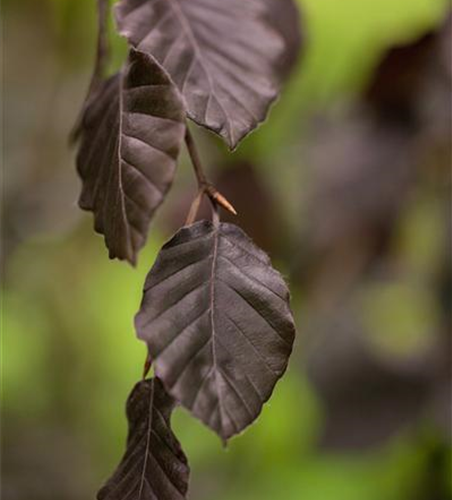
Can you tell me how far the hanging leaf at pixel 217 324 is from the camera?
73cm

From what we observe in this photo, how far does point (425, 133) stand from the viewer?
195cm

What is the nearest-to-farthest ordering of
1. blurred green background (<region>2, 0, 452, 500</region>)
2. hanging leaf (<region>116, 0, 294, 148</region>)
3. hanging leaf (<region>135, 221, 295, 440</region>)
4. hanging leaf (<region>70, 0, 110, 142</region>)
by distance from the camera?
hanging leaf (<region>135, 221, 295, 440</region>) → hanging leaf (<region>116, 0, 294, 148</region>) → hanging leaf (<region>70, 0, 110, 142</region>) → blurred green background (<region>2, 0, 452, 500</region>)

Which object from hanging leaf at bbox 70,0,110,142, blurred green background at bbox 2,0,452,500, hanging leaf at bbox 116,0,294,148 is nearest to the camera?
hanging leaf at bbox 116,0,294,148

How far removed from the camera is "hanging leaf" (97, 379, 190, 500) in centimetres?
78

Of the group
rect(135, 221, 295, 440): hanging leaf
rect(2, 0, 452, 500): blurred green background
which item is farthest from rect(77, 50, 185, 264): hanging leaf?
rect(2, 0, 452, 500): blurred green background

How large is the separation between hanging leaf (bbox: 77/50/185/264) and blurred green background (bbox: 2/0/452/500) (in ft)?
2.33

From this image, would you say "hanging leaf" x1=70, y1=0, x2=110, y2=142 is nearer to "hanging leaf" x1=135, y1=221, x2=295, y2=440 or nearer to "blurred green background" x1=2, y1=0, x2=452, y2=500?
"hanging leaf" x1=135, y1=221, x2=295, y2=440

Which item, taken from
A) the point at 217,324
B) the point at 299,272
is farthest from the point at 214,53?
the point at 299,272

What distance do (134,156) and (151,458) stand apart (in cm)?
21

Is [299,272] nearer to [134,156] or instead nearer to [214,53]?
[214,53]

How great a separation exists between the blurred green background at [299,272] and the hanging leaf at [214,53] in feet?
1.65

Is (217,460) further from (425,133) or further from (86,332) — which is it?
(425,133)

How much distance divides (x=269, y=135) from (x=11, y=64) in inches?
25.5

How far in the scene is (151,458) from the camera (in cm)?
79
